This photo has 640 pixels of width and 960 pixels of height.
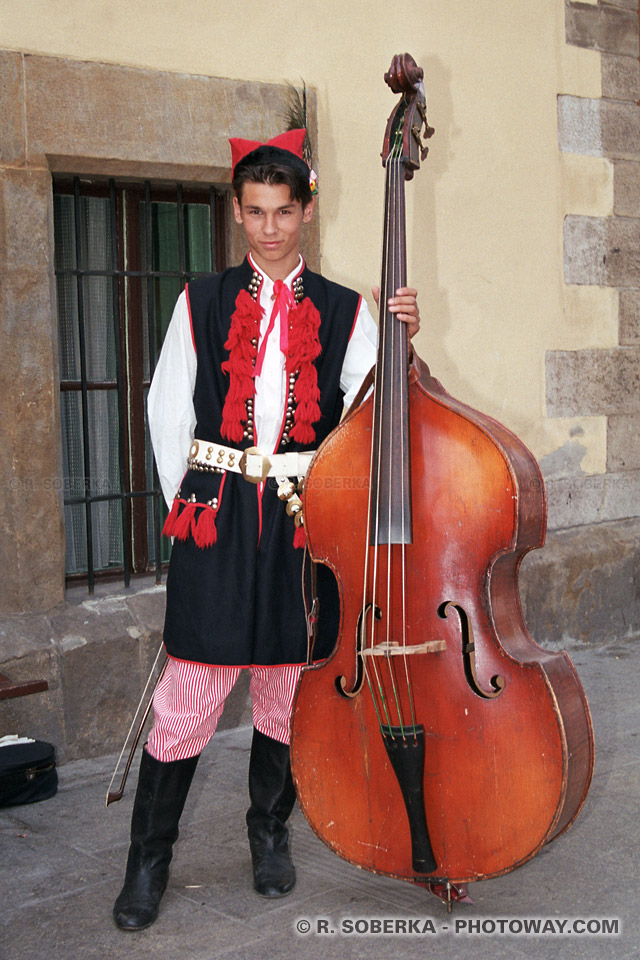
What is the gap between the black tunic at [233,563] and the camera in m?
2.62

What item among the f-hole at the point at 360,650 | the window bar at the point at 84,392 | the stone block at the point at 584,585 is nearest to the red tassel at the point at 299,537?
the f-hole at the point at 360,650

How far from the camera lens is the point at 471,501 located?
2.29 m

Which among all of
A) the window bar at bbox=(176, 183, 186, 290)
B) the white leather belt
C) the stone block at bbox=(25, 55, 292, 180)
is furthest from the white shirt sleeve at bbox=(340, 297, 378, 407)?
the window bar at bbox=(176, 183, 186, 290)

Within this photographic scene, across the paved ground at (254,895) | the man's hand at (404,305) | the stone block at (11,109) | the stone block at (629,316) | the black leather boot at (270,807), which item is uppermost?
the stone block at (11,109)

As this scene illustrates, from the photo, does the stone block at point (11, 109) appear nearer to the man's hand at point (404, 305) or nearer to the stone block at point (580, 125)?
the man's hand at point (404, 305)

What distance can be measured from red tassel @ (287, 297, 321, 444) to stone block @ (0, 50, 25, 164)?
1.56 meters

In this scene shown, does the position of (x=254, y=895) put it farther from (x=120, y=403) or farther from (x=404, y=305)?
(x=120, y=403)

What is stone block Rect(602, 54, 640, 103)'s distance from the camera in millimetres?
5352

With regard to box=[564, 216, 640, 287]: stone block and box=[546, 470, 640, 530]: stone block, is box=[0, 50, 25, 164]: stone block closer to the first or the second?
box=[564, 216, 640, 287]: stone block

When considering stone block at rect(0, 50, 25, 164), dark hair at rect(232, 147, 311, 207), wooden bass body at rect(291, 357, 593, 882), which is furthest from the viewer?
stone block at rect(0, 50, 25, 164)

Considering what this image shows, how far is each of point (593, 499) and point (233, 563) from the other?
3212 mm

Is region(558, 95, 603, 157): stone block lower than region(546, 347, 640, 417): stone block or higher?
higher

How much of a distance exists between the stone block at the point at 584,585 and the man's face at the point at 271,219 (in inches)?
106

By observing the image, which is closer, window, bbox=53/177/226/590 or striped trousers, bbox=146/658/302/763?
striped trousers, bbox=146/658/302/763
